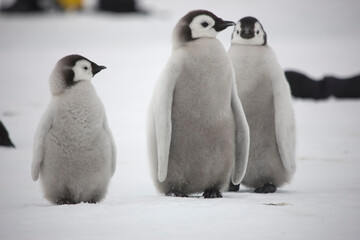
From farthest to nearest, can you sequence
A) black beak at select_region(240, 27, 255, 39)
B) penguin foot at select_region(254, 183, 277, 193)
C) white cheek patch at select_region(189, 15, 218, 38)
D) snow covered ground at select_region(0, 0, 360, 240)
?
black beak at select_region(240, 27, 255, 39) → penguin foot at select_region(254, 183, 277, 193) → white cheek patch at select_region(189, 15, 218, 38) → snow covered ground at select_region(0, 0, 360, 240)

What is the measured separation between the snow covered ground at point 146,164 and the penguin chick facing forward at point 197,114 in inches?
6.8

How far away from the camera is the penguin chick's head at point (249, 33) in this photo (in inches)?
138

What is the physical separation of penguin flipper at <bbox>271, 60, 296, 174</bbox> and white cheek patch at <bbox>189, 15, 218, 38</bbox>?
0.53m

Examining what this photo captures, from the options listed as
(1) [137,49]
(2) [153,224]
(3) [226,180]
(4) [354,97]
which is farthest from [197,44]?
Result: (1) [137,49]

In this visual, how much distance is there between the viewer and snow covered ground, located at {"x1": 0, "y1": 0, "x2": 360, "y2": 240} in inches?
91.1

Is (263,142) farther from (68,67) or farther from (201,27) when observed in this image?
(68,67)

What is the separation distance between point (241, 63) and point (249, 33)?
0.19 metres

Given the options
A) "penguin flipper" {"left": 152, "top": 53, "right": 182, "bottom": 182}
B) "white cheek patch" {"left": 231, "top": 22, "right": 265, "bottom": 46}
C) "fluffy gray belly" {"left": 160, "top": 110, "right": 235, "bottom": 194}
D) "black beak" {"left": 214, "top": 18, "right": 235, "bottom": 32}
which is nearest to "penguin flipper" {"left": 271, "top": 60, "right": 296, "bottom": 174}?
"white cheek patch" {"left": 231, "top": 22, "right": 265, "bottom": 46}

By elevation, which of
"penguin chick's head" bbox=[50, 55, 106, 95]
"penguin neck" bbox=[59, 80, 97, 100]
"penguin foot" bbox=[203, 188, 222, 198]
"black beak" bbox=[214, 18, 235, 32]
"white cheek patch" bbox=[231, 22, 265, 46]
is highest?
"black beak" bbox=[214, 18, 235, 32]

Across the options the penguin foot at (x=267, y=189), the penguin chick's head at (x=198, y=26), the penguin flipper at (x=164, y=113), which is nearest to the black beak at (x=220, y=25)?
the penguin chick's head at (x=198, y=26)

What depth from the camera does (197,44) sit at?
3094 millimetres

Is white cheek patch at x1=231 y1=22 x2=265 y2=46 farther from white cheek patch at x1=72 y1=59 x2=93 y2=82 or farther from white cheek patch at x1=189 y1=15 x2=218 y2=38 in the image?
white cheek patch at x1=72 y1=59 x2=93 y2=82

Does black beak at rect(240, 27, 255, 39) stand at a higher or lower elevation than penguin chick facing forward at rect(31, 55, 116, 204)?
higher

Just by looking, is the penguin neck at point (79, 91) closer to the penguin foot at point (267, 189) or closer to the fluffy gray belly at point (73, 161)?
the fluffy gray belly at point (73, 161)
